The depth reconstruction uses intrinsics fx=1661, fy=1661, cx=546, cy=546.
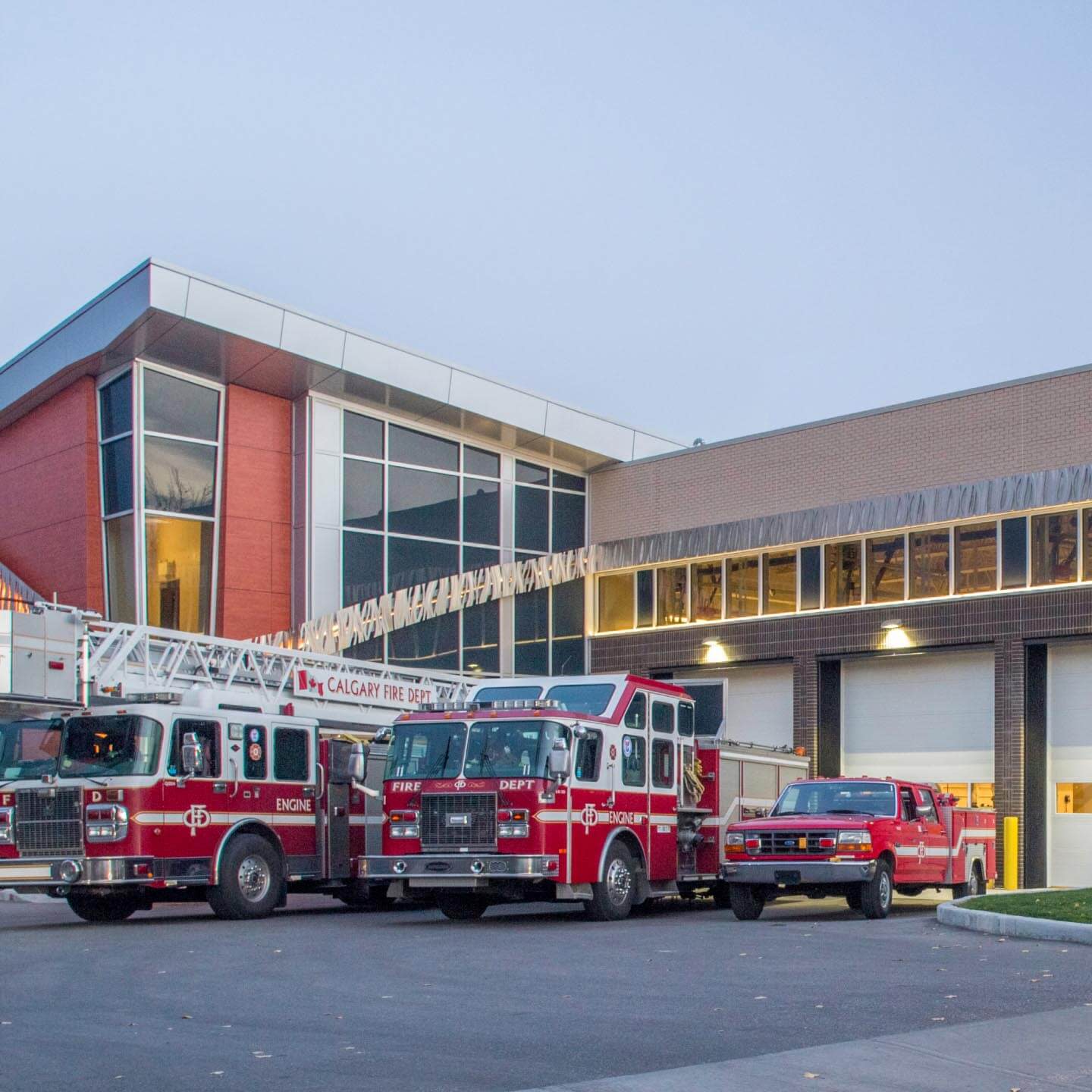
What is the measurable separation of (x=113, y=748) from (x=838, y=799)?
28.4ft

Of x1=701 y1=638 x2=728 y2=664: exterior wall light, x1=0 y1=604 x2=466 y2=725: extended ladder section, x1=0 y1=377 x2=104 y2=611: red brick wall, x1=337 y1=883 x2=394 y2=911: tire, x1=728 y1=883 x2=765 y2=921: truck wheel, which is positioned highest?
x1=0 y1=377 x2=104 y2=611: red brick wall

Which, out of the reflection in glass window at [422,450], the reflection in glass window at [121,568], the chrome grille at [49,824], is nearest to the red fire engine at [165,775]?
the chrome grille at [49,824]

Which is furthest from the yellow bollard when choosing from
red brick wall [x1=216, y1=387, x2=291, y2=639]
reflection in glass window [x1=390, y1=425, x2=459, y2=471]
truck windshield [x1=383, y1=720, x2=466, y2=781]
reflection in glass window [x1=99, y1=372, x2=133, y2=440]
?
reflection in glass window [x1=99, y1=372, x2=133, y2=440]

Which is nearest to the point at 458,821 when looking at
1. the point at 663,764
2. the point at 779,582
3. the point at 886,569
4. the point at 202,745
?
the point at 202,745

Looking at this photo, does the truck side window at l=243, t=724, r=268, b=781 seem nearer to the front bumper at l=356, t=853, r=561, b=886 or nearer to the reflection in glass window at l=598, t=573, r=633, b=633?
the front bumper at l=356, t=853, r=561, b=886

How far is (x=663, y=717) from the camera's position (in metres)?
21.1

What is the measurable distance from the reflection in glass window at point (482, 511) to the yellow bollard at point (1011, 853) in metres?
11.9

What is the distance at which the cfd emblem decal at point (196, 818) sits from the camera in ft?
62.1

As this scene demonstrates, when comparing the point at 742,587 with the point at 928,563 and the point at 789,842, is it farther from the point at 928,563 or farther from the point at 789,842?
the point at 789,842

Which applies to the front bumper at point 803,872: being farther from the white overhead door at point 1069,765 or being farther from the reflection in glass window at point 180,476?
the reflection in glass window at point 180,476

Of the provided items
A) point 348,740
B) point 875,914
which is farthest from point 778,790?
point 348,740

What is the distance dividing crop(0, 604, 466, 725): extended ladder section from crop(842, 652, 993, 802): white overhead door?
9.64 m

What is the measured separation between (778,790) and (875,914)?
4784 millimetres

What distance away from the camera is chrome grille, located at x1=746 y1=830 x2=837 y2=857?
1914 cm
